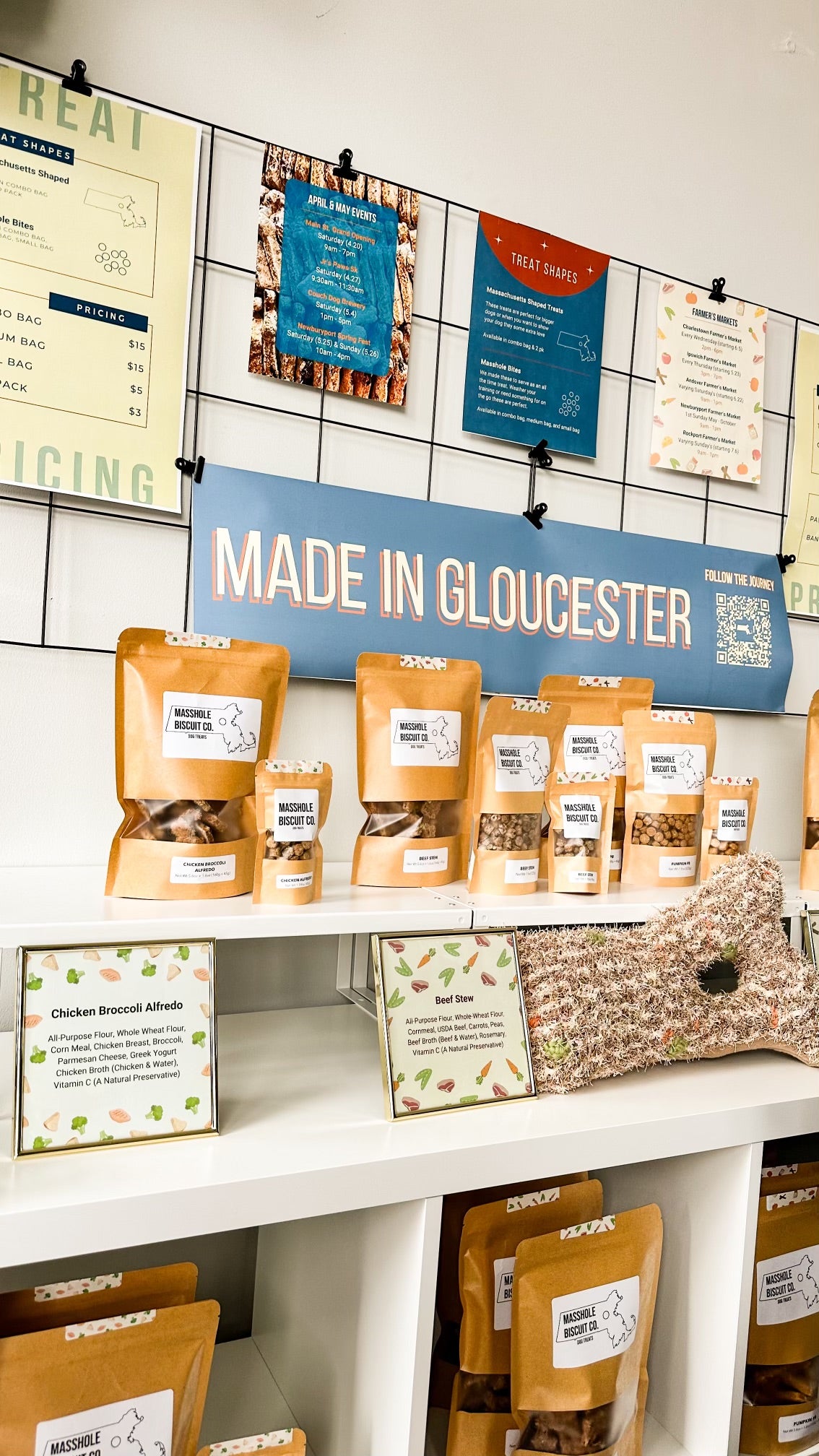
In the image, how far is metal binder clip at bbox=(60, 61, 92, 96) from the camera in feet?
4.16

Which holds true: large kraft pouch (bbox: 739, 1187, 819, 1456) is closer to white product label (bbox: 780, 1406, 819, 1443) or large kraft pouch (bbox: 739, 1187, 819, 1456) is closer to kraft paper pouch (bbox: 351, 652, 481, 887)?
white product label (bbox: 780, 1406, 819, 1443)

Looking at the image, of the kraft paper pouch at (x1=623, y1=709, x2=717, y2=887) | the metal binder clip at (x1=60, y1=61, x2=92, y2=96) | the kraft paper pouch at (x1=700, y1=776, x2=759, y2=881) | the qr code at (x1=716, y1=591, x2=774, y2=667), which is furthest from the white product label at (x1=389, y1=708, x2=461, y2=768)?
the metal binder clip at (x1=60, y1=61, x2=92, y2=96)

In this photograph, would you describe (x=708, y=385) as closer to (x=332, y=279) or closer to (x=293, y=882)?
(x=332, y=279)

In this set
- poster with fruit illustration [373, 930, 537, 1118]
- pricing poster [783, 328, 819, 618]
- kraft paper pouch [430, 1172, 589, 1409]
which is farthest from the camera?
pricing poster [783, 328, 819, 618]

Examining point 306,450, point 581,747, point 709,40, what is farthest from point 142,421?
point 709,40

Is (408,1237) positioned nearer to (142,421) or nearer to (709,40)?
(142,421)

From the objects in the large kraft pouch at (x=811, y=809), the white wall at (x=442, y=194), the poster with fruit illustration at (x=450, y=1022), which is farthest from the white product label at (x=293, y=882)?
the large kraft pouch at (x=811, y=809)

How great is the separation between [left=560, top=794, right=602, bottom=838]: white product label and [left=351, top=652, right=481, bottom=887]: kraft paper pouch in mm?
153

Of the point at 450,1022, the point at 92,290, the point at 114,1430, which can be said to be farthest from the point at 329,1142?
the point at 92,290

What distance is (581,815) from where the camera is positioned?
1348 mm

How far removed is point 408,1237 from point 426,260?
1439 millimetres

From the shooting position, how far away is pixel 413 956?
45.0 inches

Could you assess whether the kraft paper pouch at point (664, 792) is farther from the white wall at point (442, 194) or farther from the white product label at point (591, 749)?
the white wall at point (442, 194)

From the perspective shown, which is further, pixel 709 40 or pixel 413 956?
pixel 709 40
